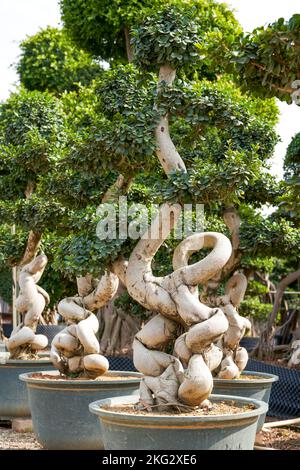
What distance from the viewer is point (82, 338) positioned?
6227mm

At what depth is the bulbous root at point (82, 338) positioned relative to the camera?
242 inches

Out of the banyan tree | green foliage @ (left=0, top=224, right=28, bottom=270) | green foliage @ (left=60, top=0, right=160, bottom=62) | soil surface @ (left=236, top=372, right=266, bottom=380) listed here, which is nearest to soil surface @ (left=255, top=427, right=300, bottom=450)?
soil surface @ (left=236, top=372, right=266, bottom=380)

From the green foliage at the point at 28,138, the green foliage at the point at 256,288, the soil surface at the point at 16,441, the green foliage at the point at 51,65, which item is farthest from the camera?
the green foliage at the point at 51,65

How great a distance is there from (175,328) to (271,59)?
5.61ft

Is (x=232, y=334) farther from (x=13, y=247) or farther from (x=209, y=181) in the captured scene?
(x=13, y=247)

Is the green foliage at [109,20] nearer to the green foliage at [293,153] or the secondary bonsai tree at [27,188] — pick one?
the green foliage at [293,153]

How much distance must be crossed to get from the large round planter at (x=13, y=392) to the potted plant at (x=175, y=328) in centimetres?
252

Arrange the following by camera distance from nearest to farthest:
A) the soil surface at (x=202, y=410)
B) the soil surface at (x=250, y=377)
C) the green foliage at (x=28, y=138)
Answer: the soil surface at (x=202, y=410) < the soil surface at (x=250, y=377) < the green foliage at (x=28, y=138)

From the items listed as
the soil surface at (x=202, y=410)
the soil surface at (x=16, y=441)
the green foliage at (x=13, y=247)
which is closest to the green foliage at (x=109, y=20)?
the green foliage at (x=13, y=247)

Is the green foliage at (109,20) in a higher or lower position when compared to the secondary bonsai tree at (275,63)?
higher

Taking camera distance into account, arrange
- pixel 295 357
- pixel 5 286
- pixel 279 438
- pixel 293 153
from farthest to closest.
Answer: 1. pixel 5 286
2. pixel 293 153
3. pixel 295 357
4. pixel 279 438

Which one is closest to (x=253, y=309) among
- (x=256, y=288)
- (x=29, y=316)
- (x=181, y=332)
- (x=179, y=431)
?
(x=256, y=288)
